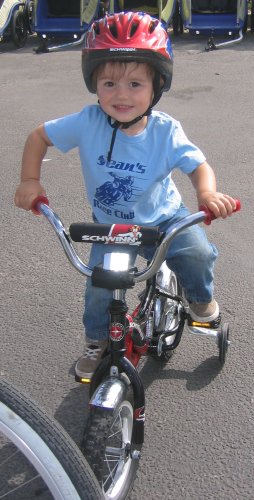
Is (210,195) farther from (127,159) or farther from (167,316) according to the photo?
(167,316)

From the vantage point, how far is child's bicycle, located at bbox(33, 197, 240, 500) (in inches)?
78.8

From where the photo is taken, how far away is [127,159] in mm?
2494

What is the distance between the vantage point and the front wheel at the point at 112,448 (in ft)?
6.95

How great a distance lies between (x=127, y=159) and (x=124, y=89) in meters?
0.27

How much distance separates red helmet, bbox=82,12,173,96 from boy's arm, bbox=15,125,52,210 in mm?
299

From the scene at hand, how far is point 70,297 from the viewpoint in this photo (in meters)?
3.82

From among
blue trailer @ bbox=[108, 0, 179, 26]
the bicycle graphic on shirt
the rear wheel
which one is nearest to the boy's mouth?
the bicycle graphic on shirt

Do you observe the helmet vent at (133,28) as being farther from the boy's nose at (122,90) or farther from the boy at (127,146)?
the boy's nose at (122,90)

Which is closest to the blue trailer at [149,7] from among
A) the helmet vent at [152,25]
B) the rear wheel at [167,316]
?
the rear wheel at [167,316]

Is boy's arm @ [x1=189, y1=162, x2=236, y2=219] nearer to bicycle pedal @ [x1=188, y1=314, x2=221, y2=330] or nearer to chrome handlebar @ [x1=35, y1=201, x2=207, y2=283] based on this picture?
chrome handlebar @ [x1=35, y1=201, x2=207, y2=283]

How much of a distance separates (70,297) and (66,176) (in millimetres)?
1982

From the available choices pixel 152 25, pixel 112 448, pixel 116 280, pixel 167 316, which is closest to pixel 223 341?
pixel 167 316

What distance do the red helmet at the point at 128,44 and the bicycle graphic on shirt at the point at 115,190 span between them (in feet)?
1.31

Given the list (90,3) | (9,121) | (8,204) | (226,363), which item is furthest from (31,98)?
(226,363)
